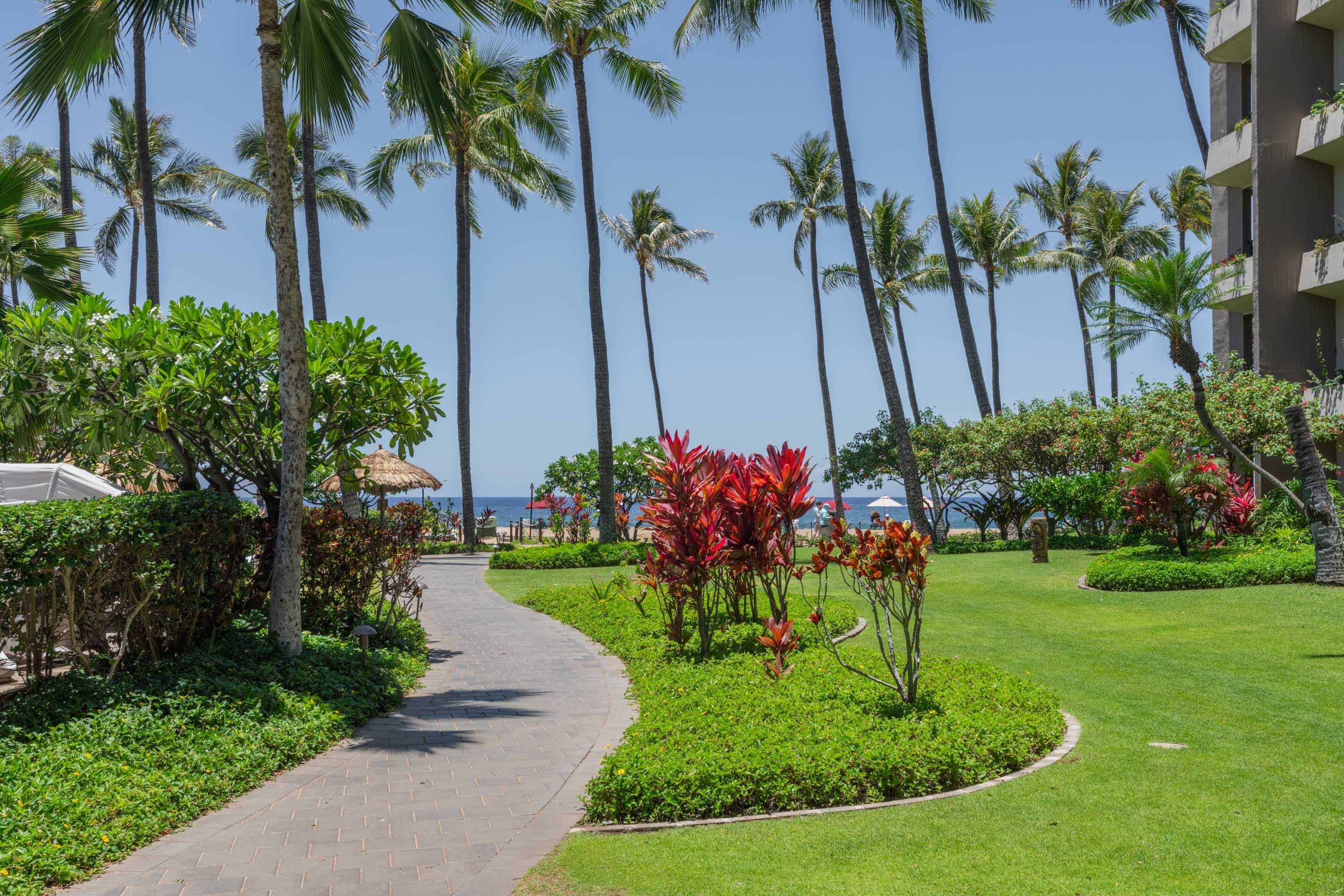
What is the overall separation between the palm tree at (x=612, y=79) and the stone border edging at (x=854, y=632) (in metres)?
12.4

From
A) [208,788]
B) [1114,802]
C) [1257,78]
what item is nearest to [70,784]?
[208,788]

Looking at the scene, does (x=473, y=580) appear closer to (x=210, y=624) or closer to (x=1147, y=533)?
(x=210, y=624)

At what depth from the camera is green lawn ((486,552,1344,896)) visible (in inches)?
Result: 167

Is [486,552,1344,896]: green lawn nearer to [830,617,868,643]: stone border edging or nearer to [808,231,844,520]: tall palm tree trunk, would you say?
[830,617,868,643]: stone border edging

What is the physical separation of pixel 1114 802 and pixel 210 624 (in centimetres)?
774


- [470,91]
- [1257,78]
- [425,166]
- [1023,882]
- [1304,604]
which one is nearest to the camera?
[1023,882]

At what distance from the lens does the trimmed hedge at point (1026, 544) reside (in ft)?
66.6

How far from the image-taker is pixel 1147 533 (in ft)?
60.4

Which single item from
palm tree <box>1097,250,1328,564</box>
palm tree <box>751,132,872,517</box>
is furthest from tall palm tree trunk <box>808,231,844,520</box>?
palm tree <box>1097,250,1328,564</box>

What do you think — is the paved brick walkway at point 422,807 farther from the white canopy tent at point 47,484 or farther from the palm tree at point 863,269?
the palm tree at point 863,269

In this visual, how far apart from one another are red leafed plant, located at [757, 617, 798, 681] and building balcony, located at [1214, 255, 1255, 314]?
1724cm

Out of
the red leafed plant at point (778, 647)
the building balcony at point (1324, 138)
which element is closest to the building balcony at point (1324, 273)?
the building balcony at point (1324, 138)

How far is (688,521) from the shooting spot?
9836 mm

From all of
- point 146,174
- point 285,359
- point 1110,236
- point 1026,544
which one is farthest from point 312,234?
point 1110,236
